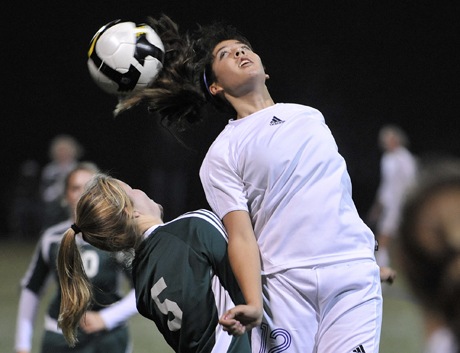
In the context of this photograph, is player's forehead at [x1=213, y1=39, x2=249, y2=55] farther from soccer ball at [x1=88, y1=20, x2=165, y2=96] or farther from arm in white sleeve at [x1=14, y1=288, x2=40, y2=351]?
arm in white sleeve at [x1=14, y1=288, x2=40, y2=351]

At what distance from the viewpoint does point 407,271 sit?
1.28 meters

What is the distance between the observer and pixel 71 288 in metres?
3.16

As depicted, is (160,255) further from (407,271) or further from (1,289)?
(1,289)

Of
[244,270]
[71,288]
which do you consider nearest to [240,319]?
[244,270]

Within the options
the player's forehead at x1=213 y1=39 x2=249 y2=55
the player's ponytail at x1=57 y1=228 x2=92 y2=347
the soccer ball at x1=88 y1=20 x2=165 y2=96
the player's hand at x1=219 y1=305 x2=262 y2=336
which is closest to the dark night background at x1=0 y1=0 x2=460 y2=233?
the soccer ball at x1=88 y1=20 x2=165 y2=96

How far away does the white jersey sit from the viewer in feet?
9.73

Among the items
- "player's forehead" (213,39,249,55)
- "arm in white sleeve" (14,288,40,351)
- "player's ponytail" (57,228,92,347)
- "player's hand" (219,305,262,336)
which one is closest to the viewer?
"player's hand" (219,305,262,336)

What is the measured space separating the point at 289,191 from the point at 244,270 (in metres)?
0.37

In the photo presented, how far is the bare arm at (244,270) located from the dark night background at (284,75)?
48.9 feet

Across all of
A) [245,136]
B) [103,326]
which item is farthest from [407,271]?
[103,326]

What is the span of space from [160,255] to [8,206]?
17224mm

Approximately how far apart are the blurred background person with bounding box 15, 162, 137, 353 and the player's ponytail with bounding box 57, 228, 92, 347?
98cm

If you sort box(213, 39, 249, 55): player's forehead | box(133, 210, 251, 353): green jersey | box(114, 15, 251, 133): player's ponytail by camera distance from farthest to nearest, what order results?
box(114, 15, 251, 133): player's ponytail → box(213, 39, 249, 55): player's forehead → box(133, 210, 251, 353): green jersey

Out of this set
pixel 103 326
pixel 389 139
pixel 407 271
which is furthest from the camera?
pixel 389 139
